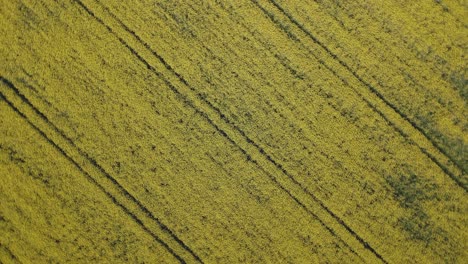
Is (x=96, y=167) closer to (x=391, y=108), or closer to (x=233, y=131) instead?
(x=233, y=131)

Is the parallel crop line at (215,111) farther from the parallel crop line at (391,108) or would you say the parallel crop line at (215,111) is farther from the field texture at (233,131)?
the parallel crop line at (391,108)

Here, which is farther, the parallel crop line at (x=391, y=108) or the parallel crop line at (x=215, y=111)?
the parallel crop line at (x=391, y=108)

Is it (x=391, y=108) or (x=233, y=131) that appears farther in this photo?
(x=391, y=108)

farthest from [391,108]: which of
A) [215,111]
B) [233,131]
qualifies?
[215,111]

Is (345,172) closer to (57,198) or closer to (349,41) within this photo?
(349,41)

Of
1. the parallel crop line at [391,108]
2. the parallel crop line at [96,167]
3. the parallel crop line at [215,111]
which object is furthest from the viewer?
the parallel crop line at [391,108]

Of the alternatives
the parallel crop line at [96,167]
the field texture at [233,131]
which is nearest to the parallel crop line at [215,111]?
the field texture at [233,131]

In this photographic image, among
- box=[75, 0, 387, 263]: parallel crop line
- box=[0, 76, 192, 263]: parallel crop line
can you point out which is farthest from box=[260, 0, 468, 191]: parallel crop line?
box=[0, 76, 192, 263]: parallel crop line

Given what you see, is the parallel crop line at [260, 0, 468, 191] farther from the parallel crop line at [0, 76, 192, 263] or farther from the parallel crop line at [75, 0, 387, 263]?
the parallel crop line at [0, 76, 192, 263]
